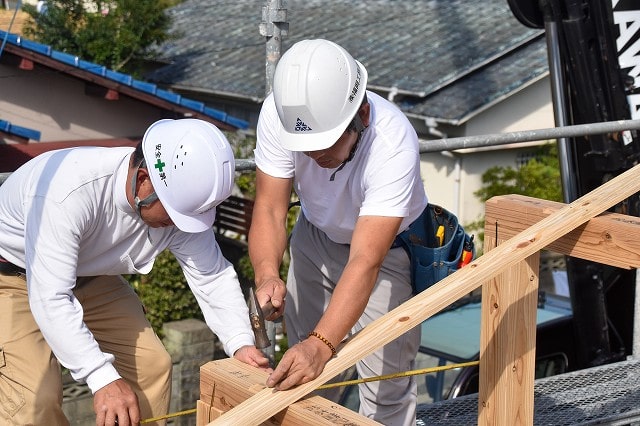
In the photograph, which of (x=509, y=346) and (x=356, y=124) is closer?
(x=509, y=346)

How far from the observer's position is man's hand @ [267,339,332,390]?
230cm

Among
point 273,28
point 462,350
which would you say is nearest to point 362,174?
point 273,28

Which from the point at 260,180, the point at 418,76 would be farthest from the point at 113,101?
the point at 260,180

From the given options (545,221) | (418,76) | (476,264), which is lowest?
A: (476,264)

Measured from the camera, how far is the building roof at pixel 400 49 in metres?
12.1

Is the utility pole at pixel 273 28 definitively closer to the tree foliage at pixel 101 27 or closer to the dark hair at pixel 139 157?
the dark hair at pixel 139 157

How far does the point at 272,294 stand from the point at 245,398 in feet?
2.48

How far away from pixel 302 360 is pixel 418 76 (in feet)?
33.8

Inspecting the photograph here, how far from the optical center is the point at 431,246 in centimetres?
365

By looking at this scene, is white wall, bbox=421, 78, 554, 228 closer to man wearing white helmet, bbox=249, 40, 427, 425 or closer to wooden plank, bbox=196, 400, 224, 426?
man wearing white helmet, bbox=249, 40, 427, 425

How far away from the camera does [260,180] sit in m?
3.44

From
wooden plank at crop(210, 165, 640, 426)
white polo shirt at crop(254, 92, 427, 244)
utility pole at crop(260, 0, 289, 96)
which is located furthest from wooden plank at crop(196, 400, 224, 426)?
utility pole at crop(260, 0, 289, 96)

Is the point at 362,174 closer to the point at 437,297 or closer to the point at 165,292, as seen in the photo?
the point at 437,297

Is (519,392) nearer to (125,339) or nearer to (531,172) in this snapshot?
(125,339)
